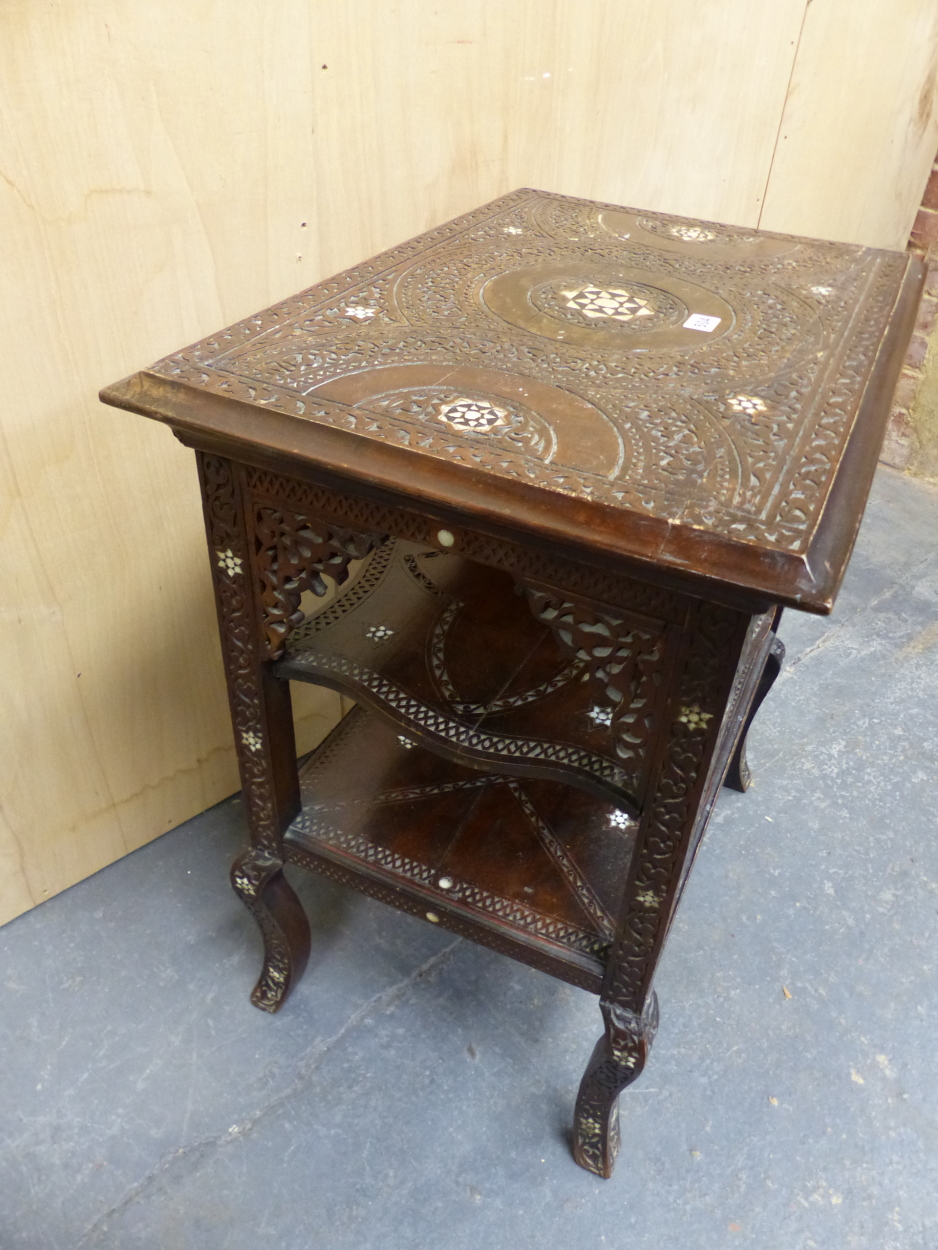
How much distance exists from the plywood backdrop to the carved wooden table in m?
0.16

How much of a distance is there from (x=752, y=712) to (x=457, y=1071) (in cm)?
63

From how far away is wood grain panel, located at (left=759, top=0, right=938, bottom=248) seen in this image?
6.07 feet

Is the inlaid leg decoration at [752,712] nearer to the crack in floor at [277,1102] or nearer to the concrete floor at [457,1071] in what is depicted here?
the concrete floor at [457,1071]

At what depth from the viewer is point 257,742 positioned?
993 mm

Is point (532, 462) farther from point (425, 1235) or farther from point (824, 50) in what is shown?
point (824, 50)

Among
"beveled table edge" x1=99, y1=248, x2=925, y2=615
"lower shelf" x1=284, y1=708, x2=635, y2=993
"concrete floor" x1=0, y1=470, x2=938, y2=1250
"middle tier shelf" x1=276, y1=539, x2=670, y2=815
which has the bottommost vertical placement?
"concrete floor" x1=0, y1=470, x2=938, y2=1250

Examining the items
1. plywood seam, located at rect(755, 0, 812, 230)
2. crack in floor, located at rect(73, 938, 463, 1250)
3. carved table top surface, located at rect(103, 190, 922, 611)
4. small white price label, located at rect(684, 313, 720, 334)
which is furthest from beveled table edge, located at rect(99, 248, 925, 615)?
plywood seam, located at rect(755, 0, 812, 230)

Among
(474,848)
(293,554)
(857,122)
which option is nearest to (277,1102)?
(474,848)

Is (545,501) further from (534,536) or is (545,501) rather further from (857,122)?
(857,122)

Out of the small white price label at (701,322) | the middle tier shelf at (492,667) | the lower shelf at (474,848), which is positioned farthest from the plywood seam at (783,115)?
the lower shelf at (474,848)

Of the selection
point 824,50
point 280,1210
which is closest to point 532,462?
point 280,1210

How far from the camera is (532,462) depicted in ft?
2.34

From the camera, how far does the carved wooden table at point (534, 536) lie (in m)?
0.70

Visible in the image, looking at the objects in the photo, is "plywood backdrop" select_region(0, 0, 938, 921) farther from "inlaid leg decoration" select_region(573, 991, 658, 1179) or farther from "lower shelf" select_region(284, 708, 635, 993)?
"inlaid leg decoration" select_region(573, 991, 658, 1179)
